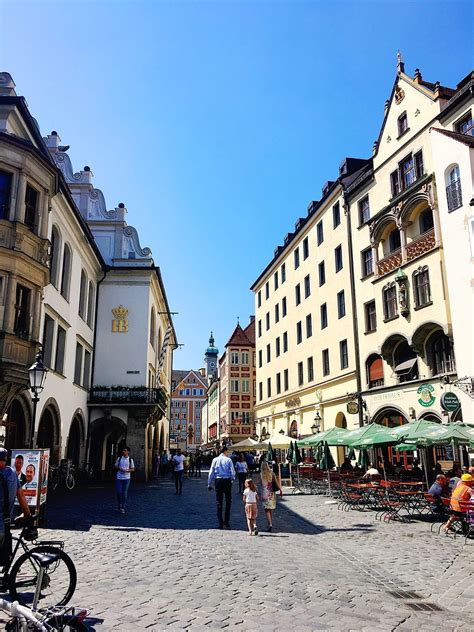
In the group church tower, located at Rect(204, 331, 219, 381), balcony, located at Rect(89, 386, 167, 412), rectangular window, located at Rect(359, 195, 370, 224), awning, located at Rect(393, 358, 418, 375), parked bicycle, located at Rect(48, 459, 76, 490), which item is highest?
church tower, located at Rect(204, 331, 219, 381)

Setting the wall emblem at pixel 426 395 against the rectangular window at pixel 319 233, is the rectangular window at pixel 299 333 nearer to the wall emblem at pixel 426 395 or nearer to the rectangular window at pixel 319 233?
the rectangular window at pixel 319 233

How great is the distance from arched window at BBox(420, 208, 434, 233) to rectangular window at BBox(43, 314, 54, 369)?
57.2 ft

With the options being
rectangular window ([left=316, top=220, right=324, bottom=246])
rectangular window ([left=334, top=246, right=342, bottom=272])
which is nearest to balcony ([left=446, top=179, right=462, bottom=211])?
rectangular window ([left=334, top=246, right=342, bottom=272])

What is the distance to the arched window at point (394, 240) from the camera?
2814cm

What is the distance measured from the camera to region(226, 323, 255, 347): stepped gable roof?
258 ft

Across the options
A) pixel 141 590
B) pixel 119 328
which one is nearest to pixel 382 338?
pixel 119 328

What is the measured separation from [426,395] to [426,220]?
830 cm

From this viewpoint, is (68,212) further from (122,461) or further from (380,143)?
(380,143)

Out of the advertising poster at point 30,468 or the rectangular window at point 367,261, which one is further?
the rectangular window at point 367,261

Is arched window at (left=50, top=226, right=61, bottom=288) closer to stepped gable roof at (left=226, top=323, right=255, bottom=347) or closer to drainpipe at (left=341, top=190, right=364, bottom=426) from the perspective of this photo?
drainpipe at (left=341, top=190, right=364, bottom=426)

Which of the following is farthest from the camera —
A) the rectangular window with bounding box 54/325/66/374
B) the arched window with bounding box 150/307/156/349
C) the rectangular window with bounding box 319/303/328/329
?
the arched window with bounding box 150/307/156/349

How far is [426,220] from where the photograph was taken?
25.8 meters

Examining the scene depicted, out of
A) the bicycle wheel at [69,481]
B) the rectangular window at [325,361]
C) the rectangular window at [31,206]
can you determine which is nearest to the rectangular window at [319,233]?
the rectangular window at [325,361]

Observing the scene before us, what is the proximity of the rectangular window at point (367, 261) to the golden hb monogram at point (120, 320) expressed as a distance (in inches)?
566
